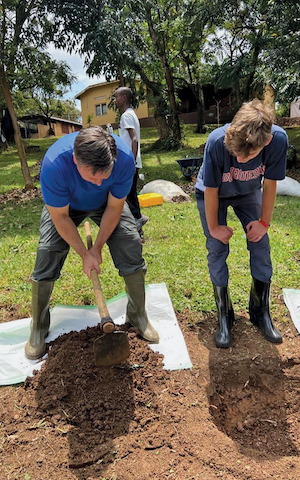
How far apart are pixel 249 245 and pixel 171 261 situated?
139 cm

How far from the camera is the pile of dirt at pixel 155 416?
1.73m

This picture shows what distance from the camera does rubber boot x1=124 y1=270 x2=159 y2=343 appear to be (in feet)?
8.09

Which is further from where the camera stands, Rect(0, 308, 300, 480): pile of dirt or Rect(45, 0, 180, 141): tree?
Rect(45, 0, 180, 141): tree

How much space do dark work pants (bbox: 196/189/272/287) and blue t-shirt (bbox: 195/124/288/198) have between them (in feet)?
0.49

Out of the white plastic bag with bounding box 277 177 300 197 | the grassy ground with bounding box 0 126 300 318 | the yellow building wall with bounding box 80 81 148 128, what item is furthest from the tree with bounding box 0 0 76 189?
the yellow building wall with bounding box 80 81 148 128

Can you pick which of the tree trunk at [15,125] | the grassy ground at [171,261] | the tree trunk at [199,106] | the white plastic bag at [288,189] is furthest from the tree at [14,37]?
the tree trunk at [199,106]

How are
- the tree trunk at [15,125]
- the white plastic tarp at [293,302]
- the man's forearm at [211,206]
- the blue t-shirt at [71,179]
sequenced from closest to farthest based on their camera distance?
1. the blue t-shirt at [71,179]
2. the man's forearm at [211,206]
3. the white plastic tarp at [293,302]
4. the tree trunk at [15,125]

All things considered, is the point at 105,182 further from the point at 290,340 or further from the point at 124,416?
the point at 290,340

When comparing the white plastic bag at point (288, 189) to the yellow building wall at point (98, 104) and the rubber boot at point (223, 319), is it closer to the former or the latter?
the rubber boot at point (223, 319)

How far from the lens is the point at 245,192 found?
2404 mm

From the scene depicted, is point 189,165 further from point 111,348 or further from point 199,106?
point 199,106

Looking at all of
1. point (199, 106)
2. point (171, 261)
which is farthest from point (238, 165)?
point (199, 106)

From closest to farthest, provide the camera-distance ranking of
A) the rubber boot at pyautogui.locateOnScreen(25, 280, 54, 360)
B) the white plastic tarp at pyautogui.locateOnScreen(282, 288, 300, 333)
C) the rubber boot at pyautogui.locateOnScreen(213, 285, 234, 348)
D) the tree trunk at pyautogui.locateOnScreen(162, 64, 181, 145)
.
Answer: the rubber boot at pyautogui.locateOnScreen(25, 280, 54, 360) < the rubber boot at pyautogui.locateOnScreen(213, 285, 234, 348) < the white plastic tarp at pyautogui.locateOnScreen(282, 288, 300, 333) < the tree trunk at pyautogui.locateOnScreen(162, 64, 181, 145)

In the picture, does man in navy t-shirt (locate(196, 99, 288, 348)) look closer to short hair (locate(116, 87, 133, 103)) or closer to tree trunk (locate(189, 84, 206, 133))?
short hair (locate(116, 87, 133, 103))
